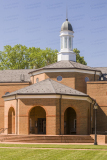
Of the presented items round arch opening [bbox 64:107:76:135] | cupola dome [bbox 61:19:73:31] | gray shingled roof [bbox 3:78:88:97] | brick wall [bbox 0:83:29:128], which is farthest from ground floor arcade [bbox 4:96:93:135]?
A: cupola dome [bbox 61:19:73:31]

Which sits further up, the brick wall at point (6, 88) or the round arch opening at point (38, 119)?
the brick wall at point (6, 88)

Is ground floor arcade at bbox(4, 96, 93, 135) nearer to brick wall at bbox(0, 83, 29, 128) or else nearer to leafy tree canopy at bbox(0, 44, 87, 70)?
brick wall at bbox(0, 83, 29, 128)

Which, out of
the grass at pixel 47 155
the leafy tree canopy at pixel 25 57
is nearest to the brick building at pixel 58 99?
the grass at pixel 47 155

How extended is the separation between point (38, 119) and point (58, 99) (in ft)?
18.3

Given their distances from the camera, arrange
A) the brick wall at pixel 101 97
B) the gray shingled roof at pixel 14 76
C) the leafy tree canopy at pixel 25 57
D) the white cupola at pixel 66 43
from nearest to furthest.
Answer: the brick wall at pixel 101 97, the white cupola at pixel 66 43, the gray shingled roof at pixel 14 76, the leafy tree canopy at pixel 25 57

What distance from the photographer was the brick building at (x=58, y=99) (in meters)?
40.3

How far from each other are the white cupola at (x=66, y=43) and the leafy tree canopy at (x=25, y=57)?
31270 millimetres

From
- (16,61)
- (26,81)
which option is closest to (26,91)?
(26,81)

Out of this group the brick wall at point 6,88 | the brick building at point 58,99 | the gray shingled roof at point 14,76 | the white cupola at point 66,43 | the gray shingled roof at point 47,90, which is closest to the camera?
the brick building at point 58,99

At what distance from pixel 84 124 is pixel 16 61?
4936 cm

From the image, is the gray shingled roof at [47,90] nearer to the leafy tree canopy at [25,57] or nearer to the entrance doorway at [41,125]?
the entrance doorway at [41,125]

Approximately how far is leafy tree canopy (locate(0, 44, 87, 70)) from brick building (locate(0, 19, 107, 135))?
2939 centimetres

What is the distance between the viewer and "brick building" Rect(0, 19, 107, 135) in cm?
4028

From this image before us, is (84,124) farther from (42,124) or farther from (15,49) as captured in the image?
(15,49)
